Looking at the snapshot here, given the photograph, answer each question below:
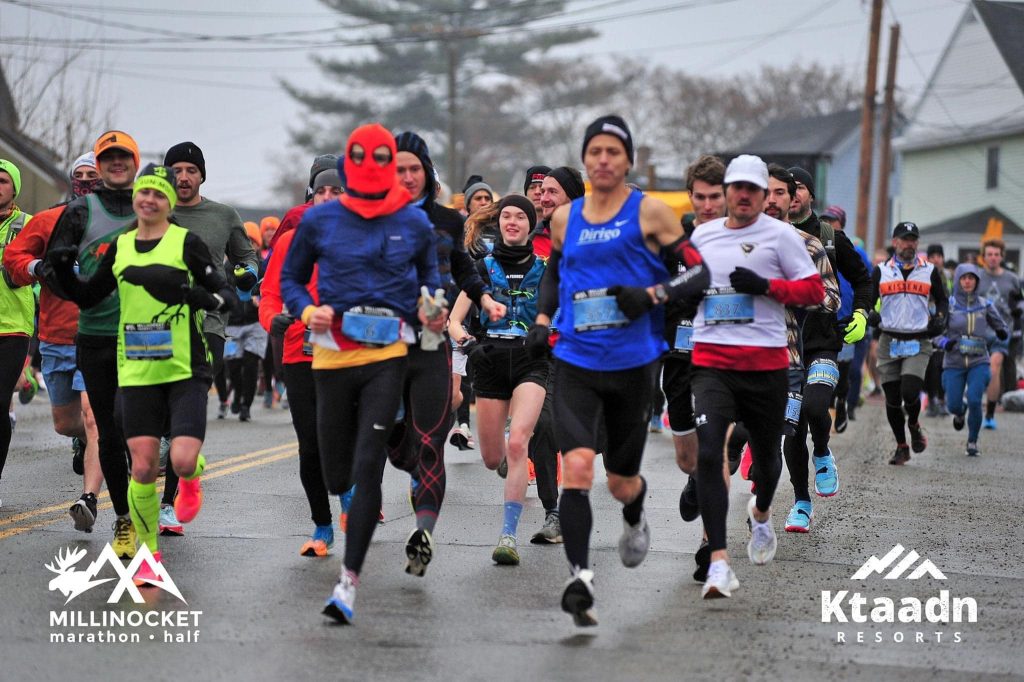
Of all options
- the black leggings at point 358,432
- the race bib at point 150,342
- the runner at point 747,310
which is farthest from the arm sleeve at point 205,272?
the runner at point 747,310

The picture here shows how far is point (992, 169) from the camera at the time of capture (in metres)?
53.6

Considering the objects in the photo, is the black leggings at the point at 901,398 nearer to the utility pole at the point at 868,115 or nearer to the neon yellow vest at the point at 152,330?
the neon yellow vest at the point at 152,330

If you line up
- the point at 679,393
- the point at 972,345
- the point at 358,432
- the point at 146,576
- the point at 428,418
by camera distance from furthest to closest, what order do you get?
the point at 972,345, the point at 679,393, the point at 428,418, the point at 146,576, the point at 358,432

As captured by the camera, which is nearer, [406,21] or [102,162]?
A: [102,162]

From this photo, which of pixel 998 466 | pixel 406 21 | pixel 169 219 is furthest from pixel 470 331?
pixel 406 21

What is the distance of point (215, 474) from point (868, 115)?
25907mm

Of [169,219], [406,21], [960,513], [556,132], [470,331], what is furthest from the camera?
[556,132]

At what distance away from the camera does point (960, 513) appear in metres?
11.1

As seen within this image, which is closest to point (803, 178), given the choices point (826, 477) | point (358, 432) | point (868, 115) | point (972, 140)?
point (826, 477)

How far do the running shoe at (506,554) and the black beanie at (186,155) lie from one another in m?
2.80

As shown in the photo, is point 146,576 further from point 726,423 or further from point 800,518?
point 800,518

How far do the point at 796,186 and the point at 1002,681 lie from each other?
4.24 meters

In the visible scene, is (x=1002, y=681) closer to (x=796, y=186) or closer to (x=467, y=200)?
(x=796, y=186)

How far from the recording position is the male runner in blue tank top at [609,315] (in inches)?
269
